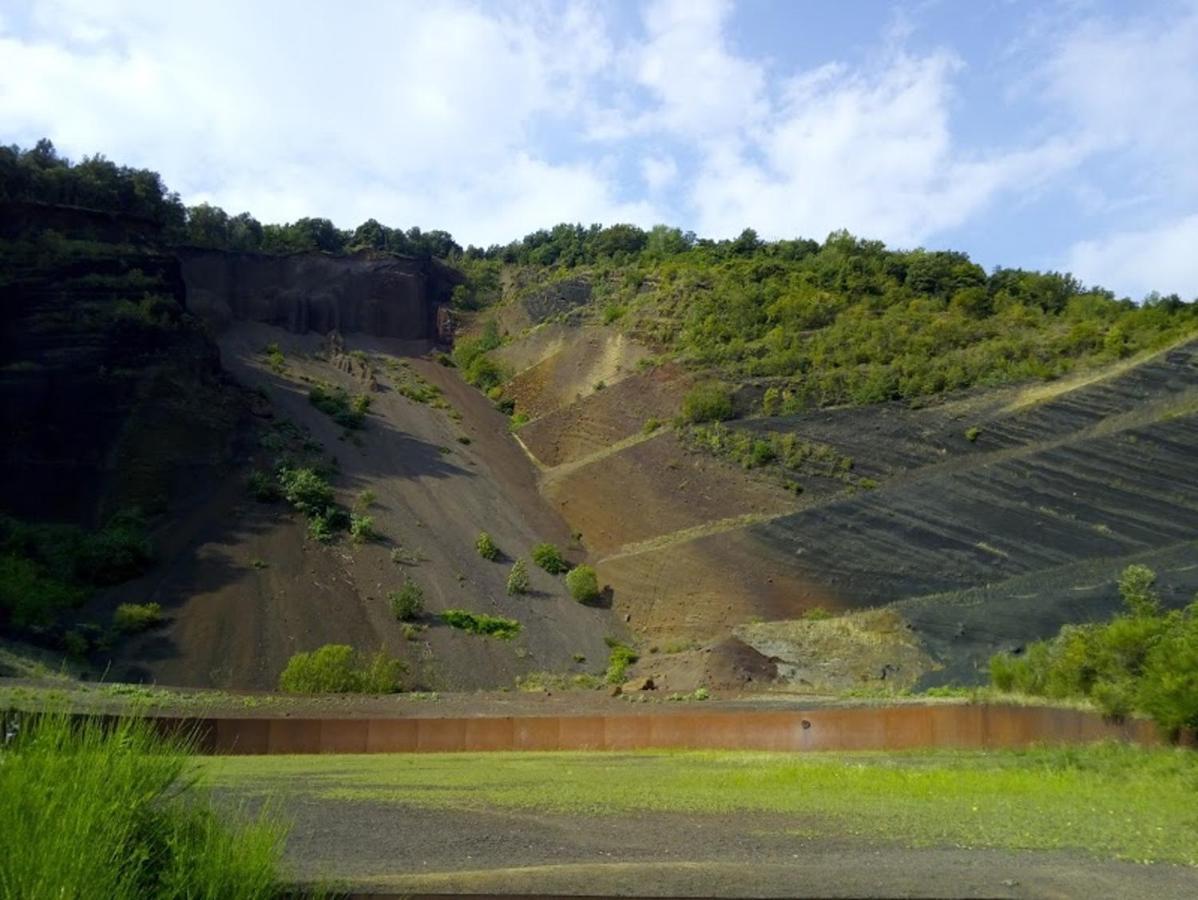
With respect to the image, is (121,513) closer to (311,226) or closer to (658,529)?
(658,529)

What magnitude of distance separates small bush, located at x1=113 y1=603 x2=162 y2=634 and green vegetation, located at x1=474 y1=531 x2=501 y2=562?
14.2 metres

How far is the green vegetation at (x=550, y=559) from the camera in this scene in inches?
2015

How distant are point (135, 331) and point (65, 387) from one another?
4243mm

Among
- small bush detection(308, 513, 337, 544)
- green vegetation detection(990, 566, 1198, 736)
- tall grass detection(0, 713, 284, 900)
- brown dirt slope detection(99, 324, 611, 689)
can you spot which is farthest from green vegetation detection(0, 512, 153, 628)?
tall grass detection(0, 713, 284, 900)

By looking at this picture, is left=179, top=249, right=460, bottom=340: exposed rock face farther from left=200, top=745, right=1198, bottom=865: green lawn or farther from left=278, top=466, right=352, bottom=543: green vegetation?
left=200, top=745, right=1198, bottom=865: green lawn

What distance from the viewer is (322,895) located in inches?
254

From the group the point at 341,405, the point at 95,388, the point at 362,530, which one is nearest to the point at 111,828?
the point at 362,530

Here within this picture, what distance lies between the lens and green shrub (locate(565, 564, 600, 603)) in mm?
49156

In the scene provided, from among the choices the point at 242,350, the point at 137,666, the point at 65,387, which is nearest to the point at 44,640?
the point at 137,666

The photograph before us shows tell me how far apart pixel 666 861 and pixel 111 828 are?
16.0 ft

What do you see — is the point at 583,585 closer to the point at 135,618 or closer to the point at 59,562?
the point at 135,618

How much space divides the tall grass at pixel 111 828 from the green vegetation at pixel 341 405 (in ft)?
182

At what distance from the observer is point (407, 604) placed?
44000mm

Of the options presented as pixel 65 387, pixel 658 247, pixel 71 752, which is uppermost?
pixel 658 247
